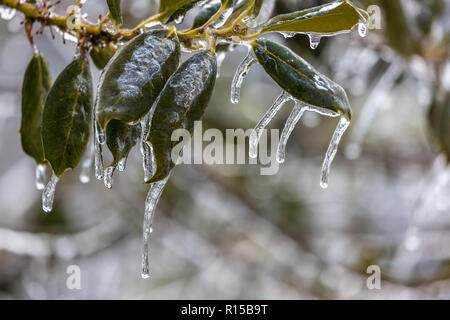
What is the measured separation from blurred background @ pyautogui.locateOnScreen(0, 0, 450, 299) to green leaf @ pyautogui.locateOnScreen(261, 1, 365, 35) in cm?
85

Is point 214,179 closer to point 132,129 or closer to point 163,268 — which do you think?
point 163,268

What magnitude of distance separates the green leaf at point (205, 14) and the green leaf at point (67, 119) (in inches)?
6.5

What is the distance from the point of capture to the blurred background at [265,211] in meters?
1.80

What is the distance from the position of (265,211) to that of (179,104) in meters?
2.16

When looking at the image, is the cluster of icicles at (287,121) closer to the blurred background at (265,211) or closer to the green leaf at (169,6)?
the green leaf at (169,6)

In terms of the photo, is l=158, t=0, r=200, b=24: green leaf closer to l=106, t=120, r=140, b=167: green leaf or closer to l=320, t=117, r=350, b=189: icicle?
l=106, t=120, r=140, b=167: green leaf

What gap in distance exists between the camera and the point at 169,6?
1.99 feet

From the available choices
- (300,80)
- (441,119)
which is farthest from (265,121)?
(441,119)

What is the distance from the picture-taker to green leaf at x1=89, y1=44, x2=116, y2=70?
695 millimetres

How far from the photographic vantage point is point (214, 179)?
2.58m

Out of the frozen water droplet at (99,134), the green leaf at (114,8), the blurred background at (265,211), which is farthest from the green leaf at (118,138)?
the blurred background at (265,211)
